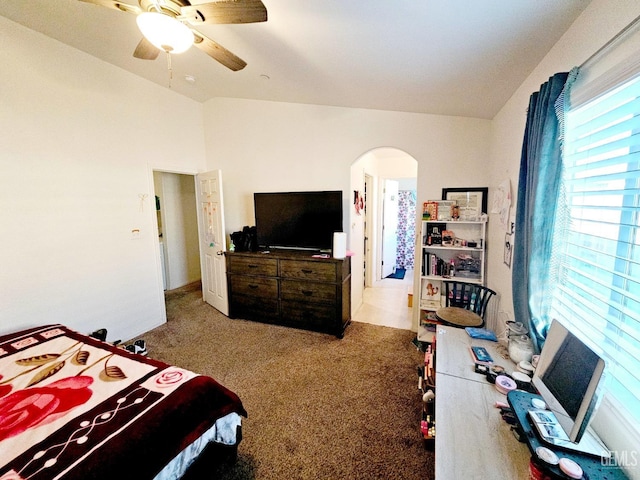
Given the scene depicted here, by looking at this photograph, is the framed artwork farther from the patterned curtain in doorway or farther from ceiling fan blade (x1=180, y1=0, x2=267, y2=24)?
the patterned curtain in doorway

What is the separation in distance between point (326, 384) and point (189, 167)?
127 inches

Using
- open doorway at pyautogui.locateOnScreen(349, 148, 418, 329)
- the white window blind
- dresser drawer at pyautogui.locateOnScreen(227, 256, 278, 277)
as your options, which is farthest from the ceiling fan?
dresser drawer at pyautogui.locateOnScreen(227, 256, 278, 277)

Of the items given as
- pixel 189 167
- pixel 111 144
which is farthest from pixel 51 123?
pixel 189 167

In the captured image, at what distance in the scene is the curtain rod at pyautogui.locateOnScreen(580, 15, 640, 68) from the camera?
900mm

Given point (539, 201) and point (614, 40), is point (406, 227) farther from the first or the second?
point (614, 40)

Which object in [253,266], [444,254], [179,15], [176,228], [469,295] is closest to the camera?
[179,15]

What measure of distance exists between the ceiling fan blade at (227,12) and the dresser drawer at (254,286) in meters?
2.50

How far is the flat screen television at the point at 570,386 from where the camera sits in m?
0.83

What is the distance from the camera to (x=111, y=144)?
282 cm

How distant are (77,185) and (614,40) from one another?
373 centimetres

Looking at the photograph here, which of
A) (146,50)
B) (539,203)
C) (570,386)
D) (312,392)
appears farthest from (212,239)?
(570,386)

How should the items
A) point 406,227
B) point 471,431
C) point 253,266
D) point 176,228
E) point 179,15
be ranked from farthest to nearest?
1. point 406,227
2. point 176,228
3. point 253,266
4. point 179,15
5. point 471,431

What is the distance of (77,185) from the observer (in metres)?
2.56

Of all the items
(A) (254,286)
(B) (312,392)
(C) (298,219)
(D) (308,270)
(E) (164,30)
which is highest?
(E) (164,30)
